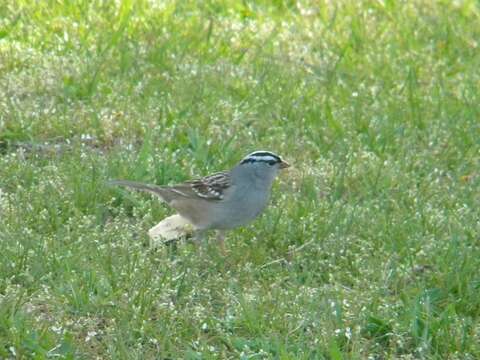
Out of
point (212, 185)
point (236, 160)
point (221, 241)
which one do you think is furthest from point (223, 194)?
point (236, 160)

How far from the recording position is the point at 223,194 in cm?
718

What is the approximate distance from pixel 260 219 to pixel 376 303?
4.01 feet

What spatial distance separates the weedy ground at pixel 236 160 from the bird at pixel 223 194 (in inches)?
6.3

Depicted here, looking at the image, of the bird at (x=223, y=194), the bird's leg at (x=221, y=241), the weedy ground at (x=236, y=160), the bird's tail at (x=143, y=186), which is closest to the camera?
the weedy ground at (x=236, y=160)

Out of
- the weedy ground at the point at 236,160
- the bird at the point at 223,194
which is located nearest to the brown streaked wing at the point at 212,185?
the bird at the point at 223,194

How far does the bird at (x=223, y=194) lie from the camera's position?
709 centimetres

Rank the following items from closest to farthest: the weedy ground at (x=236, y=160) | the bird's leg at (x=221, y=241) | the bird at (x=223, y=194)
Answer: the weedy ground at (x=236, y=160) < the bird's leg at (x=221, y=241) < the bird at (x=223, y=194)

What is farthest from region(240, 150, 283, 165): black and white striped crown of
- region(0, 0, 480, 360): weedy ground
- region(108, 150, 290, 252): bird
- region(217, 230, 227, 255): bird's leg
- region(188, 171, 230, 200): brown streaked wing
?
region(217, 230, 227, 255): bird's leg

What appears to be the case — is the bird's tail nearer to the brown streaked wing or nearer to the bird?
the bird

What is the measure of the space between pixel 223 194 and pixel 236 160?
3.26 feet

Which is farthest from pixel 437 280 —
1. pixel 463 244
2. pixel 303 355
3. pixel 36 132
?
pixel 36 132

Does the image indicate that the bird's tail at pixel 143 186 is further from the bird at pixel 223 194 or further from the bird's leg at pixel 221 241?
the bird's leg at pixel 221 241

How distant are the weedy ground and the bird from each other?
0.16 m

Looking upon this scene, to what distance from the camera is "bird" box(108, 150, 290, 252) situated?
709 centimetres
